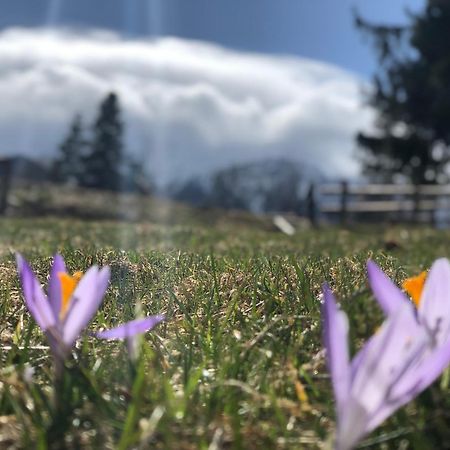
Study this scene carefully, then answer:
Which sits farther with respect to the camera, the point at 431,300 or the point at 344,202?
the point at 344,202

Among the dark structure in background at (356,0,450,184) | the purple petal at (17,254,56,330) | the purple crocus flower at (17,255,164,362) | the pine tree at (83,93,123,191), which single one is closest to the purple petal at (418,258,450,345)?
the purple crocus flower at (17,255,164,362)

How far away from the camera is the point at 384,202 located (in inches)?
736

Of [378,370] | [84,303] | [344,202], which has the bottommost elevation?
[378,370]

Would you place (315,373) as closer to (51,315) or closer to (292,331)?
(292,331)

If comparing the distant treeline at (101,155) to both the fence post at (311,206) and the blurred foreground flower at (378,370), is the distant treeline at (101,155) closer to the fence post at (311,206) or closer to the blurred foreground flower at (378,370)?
the fence post at (311,206)

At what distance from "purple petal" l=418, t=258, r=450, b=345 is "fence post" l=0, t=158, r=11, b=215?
12844mm

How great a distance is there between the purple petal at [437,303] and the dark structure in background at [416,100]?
25.6 m

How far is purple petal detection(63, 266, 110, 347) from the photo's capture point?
0.95 m

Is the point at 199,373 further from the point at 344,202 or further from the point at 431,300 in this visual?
the point at 344,202

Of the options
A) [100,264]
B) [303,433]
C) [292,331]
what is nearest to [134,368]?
[303,433]

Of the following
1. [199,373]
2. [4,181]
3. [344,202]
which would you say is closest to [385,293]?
[199,373]

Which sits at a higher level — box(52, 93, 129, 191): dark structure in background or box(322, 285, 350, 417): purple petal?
box(52, 93, 129, 191): dark structure in background

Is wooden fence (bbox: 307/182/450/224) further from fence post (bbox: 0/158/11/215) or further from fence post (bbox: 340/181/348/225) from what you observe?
fence post (bbox: 0/158/11/215)

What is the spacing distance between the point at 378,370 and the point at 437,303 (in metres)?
0.21
